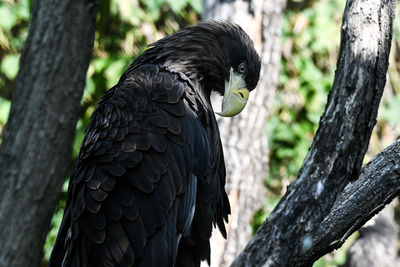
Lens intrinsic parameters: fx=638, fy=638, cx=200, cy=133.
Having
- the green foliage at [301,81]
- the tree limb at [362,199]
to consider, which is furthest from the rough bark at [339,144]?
the green foliage at [301,81]

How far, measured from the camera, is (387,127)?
7.05m

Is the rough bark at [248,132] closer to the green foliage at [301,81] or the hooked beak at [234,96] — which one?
the hooked beak at [234,96]

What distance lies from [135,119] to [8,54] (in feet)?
13.6

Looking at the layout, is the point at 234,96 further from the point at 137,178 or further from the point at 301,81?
the point at 301,81

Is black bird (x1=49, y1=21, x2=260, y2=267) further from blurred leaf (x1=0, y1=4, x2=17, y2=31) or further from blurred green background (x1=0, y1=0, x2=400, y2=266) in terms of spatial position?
blurred leaf (x1=0, y1=4, x2=17, y2=31)

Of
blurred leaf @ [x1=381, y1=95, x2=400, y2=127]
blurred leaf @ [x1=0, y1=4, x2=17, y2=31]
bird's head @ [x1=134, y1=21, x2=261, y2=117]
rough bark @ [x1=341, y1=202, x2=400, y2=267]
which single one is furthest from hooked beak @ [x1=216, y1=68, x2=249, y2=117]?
blurred leaf @ [x1=381, y1=95, x2=400, y2=127]

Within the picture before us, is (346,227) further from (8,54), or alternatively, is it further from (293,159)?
(8,54)

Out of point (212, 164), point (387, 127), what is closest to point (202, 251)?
point (212, 164)

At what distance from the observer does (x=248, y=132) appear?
4.26 m

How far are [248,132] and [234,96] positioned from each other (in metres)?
1.24

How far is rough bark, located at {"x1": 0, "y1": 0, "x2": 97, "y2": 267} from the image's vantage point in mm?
3438

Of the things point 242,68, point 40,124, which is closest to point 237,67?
point 242,68

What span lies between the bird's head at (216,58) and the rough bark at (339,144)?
0.44 m

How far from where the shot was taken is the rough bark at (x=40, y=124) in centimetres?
344
